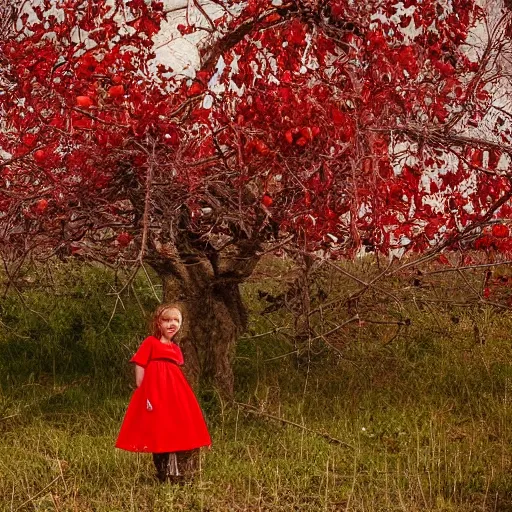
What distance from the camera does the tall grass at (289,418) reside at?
20.0 ft

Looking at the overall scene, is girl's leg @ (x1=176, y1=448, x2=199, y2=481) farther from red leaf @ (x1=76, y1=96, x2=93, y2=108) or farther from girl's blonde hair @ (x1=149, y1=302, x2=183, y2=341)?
red leaf @ (x1=76, y1=96, x2=93, y2=108)

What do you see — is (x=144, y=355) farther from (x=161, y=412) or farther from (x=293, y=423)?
(x=293, y=423)

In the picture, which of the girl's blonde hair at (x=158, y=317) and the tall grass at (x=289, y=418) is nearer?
the girl's blonde hair at (x=158, y=317)

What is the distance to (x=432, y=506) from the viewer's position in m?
6.02

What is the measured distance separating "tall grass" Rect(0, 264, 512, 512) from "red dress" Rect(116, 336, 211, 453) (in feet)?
1.31

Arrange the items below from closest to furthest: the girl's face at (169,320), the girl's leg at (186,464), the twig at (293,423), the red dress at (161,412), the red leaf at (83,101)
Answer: the red dress at (161,412) < the girl's face at (169,320) < the girl's leg at (186,464) < the red leaf at (83,101) < the twig at (293,423)

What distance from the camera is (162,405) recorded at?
5.61m

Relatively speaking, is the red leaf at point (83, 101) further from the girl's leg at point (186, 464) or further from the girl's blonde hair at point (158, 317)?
the girl's leg at point (186, 464)

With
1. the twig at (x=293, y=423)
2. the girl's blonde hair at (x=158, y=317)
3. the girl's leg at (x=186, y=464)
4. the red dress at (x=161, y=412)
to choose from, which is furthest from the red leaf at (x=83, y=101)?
the twig at (x=293, y=423)

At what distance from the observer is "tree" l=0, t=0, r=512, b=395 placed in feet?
20.8

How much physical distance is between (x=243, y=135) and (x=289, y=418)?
114 inches

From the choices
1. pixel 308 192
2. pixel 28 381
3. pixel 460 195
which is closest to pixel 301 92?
pixel 308 192

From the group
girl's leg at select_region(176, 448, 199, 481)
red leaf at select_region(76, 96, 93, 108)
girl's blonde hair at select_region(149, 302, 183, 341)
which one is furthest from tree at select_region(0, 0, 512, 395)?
girl's leg at select_region(176, 448, 199, 481)

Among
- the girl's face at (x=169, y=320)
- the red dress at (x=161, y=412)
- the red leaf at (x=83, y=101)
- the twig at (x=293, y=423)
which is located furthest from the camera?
the twig at (x=293, y=423)
